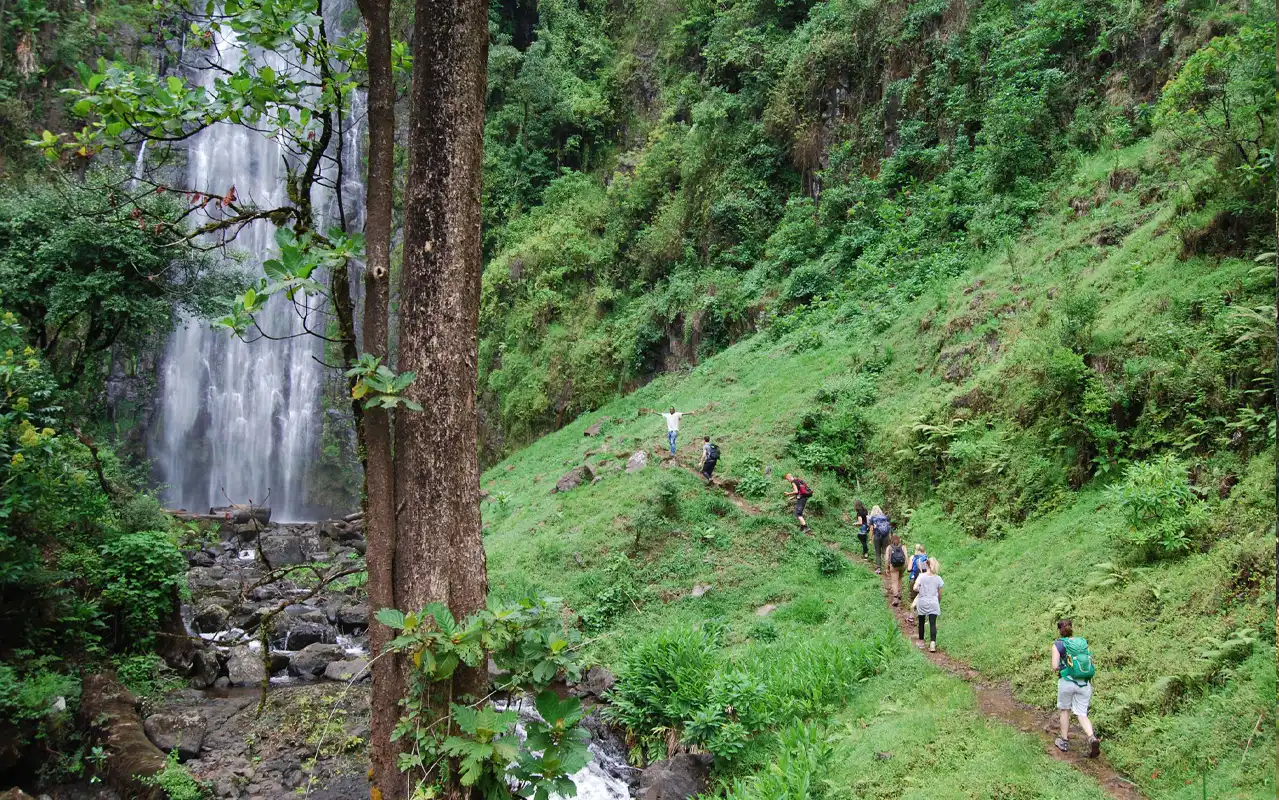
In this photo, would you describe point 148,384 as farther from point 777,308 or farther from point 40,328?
point 777,308

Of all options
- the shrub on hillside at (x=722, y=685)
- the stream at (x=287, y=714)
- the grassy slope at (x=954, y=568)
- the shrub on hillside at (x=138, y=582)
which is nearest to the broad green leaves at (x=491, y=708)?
the stream at (x=287, y=714)

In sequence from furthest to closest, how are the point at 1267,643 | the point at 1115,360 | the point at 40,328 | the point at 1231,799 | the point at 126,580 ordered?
the point at 40,328, the point at 126,580, the point at 1115,360, the point at 1267,643, the point at 1231,799

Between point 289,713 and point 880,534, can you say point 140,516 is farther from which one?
point 880,534

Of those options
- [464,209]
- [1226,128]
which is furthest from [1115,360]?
[464,209]

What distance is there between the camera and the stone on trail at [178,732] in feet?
29.7

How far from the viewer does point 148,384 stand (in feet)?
102

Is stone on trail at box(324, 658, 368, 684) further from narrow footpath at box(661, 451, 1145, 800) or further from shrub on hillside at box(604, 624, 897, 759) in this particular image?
narrow footpath at box(661, 451, 1145, 800)

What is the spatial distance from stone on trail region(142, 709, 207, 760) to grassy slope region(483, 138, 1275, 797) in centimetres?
513

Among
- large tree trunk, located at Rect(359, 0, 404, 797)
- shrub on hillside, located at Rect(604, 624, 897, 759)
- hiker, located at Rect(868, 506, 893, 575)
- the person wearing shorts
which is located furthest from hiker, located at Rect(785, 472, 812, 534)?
large tree trunk, located at Rect(359, 0, 404, 797)

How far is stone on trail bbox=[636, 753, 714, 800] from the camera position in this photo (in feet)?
25.8

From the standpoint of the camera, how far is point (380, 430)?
148 inches

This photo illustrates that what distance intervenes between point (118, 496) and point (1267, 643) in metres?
15.3

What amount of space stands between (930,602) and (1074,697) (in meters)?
2.48

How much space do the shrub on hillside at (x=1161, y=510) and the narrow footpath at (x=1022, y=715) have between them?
2.16 m
